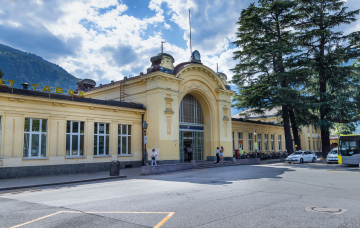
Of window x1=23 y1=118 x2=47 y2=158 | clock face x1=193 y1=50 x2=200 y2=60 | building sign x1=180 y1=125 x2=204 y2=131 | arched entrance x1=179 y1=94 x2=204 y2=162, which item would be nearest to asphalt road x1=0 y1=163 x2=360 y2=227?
window x1=23 y1=118 x2=47 y2=158

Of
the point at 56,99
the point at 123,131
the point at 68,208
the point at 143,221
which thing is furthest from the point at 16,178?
the point at 143,221

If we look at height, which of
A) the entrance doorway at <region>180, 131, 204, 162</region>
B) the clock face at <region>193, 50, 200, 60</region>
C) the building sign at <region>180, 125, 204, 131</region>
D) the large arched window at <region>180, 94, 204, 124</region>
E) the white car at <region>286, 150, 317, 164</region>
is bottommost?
the white car at <region>286, 150, 317, 164</region>

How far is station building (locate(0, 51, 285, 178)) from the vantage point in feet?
61.9

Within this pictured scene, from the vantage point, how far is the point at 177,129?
27484 millimetres

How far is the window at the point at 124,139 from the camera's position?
25453 mm

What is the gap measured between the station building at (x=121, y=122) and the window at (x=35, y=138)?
0.06m

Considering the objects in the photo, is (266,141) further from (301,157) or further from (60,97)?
(60,97)

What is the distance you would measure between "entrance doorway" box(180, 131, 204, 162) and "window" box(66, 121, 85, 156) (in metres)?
10.9

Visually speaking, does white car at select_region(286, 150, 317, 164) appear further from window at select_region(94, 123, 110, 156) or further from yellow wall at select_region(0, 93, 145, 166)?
window at select_region(94, 123, 110, 156)

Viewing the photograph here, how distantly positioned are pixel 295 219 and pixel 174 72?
23.0 m

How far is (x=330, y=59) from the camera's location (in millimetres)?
33781

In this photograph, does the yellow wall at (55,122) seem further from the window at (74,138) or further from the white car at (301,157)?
the white car at (301,157)

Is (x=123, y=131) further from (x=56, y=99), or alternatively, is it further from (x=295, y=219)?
(x=295, y=219)

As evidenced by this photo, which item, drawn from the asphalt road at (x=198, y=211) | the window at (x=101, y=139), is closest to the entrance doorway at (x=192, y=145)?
the window at (x=101, y=139)
